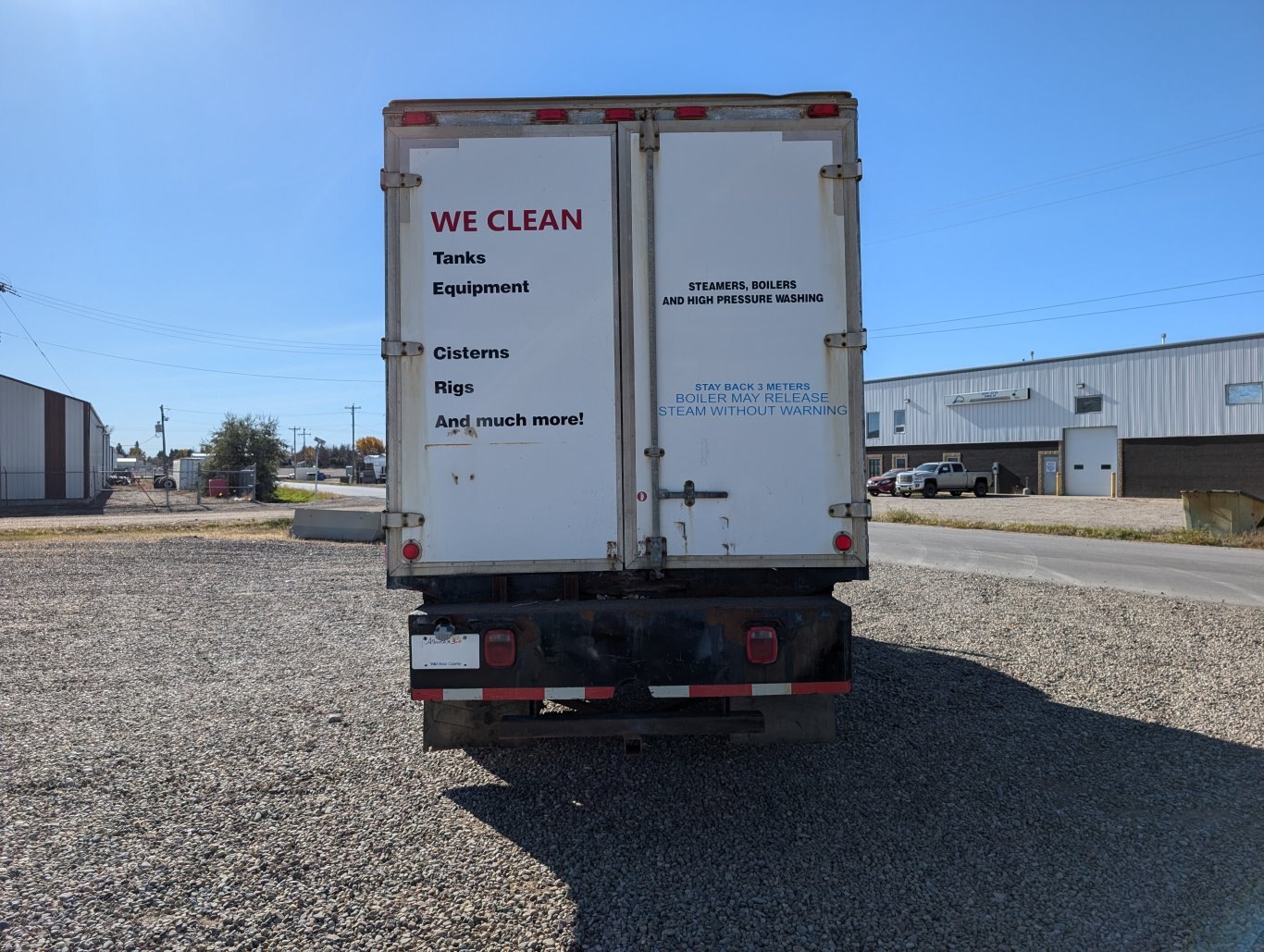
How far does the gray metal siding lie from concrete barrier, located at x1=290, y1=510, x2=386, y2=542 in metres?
23.9

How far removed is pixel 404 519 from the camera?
400 cm

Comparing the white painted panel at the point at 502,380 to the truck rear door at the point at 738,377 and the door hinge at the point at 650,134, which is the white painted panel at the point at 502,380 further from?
the door hinge at the point at 650,134

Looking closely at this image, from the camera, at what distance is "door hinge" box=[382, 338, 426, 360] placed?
3990 mm

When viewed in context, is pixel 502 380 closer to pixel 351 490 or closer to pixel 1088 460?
pixel 1088 460

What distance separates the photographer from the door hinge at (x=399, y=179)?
4055mm

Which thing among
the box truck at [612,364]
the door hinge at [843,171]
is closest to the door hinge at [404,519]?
the box truck at [612,364]

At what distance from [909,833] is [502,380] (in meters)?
2.84

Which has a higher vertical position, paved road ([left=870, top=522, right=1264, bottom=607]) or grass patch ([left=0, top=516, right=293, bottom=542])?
grass patch ([left=0, top=516, right=293, bottom=542])

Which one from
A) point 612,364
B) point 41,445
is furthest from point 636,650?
point 41,445

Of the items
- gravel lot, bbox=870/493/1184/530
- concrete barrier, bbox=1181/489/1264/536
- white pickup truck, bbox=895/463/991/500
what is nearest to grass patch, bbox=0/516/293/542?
gravel lot, bbox=870/493/1184/530

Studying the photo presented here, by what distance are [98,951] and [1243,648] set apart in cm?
871

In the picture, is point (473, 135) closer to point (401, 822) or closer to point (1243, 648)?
point (401, 822)

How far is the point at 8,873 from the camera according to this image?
344cm

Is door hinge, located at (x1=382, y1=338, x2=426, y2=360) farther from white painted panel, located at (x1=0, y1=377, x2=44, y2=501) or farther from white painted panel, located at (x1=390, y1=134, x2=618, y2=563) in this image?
white painted panel, located at (x1=0, y1=377, x2=44, y2=501)
